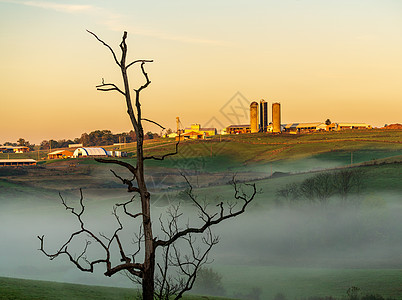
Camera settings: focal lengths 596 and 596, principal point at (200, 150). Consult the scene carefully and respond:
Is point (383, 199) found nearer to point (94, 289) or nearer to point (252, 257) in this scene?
point (252, 257)

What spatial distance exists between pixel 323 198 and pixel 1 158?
97089 mm

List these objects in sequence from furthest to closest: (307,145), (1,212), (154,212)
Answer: (307,145), (1,212), (154,212)

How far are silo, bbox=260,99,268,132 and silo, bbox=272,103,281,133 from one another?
2274 mm

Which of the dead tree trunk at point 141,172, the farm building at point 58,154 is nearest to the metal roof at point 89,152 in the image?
the farm building at point 58,154

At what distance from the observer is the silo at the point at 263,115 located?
170262 millimetres

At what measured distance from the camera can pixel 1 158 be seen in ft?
536

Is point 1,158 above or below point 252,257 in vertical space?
above

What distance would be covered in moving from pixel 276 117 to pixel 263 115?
4.20m

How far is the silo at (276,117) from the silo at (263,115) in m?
2.27

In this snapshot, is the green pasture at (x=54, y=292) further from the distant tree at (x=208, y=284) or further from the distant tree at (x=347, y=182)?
the distant tree at (x=347, y=182)

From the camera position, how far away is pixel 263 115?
174875mm

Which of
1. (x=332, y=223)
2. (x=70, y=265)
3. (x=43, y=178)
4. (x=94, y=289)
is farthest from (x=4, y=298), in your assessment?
(x=43, y=178)

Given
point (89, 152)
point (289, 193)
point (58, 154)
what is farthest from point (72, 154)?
point (289, 193)

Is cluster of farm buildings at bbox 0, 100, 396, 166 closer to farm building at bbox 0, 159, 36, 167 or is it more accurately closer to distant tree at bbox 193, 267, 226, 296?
farm building at bbox 0, 159, 36, 167
